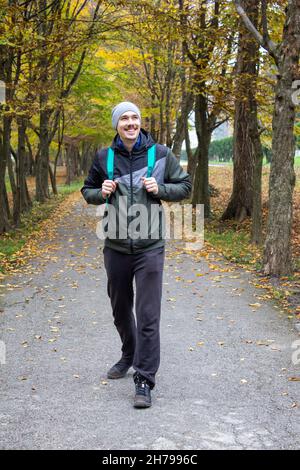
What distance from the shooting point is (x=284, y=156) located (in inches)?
364

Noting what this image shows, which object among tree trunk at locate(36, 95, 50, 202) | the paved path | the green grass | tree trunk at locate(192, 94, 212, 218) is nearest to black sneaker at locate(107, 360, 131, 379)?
the paved path

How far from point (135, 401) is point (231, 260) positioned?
23.9ft

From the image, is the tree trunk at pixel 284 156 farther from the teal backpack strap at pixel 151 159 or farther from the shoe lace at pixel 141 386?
the shoe lace at pixel 141 386

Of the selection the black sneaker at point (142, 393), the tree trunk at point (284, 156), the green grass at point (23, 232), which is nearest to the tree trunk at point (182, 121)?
the green grass at point (23, 232)

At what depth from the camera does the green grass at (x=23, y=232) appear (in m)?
12.3

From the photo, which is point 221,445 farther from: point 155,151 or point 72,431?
point 155,151

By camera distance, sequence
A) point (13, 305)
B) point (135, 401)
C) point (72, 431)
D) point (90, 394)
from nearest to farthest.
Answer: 1. point (72, 431)
2. point (135, 401)
3. point (90, 394)
4. point (13, 305)

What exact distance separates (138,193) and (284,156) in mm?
5263

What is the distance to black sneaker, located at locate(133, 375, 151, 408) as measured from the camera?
440 cm

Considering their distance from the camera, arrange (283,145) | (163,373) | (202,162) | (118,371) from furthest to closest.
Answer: (202,162), (283,145), (163,373), (118,371)

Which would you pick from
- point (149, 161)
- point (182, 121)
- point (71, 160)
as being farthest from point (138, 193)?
point (71, 160)

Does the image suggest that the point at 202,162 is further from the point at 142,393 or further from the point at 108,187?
the point at 142,393
